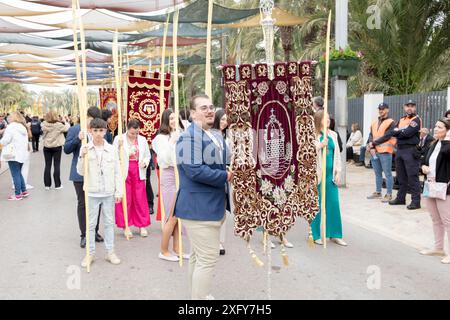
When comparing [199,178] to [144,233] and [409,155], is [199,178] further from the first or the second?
[409,155]

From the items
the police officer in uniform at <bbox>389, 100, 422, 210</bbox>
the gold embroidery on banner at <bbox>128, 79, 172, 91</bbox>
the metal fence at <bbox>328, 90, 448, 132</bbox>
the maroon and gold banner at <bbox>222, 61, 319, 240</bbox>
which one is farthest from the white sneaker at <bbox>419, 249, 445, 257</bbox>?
the metal fence at <bbox>328, 90, 448, 132</bbox>

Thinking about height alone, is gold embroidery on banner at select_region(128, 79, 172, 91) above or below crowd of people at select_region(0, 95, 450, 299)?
above

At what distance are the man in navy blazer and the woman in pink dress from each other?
2.87 meters

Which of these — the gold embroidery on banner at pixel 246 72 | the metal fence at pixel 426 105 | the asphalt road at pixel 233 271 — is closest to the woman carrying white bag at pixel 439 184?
the asphalt road at pixel 233 271

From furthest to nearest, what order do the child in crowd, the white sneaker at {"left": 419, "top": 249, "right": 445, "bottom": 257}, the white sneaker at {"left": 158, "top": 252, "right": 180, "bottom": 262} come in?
the white sneaker at {"left": 419, "top": 249, "right": 445, "bottom": 257}
the white sneaker at {"left": 158, "top": 252, "right": 180, "bottom": 262}
the child in crowd

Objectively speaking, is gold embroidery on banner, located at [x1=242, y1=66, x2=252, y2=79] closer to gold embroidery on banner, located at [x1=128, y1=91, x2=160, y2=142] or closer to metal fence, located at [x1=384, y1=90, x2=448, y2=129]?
gold embroidery on banner, located at [x1=128, y1=91, x2=160, y2=142]

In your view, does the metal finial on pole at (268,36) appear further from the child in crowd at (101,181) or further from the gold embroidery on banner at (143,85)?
the gold embroidery on banner at (143,85)

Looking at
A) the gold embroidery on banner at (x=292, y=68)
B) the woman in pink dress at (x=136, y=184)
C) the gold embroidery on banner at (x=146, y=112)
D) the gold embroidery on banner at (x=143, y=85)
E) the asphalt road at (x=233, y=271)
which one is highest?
the gold embroidery on banner at (x=143, y=85)

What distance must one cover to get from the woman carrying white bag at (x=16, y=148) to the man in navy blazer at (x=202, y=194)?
6542mm

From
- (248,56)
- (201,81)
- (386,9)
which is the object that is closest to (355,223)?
(386,9)

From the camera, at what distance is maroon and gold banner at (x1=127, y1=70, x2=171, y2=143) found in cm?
769

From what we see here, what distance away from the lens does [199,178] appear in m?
3.48

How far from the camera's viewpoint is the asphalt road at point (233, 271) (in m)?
4.27

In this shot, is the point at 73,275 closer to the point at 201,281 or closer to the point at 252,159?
the point at 201,281
